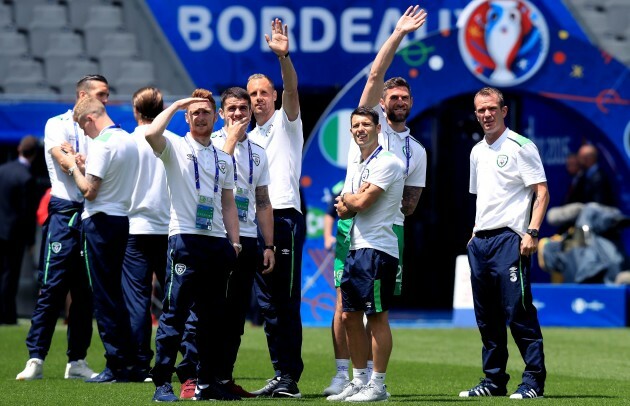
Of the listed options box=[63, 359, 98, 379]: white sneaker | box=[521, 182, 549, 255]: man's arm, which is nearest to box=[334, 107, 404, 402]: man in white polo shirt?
box=[521, 182, 549, 255]: man's arm

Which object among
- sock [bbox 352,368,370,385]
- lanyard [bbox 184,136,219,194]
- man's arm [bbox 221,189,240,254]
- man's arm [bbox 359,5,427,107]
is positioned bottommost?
sock [bbox 352,368,370,385]

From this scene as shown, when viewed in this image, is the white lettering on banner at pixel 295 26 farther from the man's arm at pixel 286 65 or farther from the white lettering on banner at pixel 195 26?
the man's arm at pixel 286 65

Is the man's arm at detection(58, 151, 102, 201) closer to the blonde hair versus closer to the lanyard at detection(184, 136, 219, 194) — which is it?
the blonde hair

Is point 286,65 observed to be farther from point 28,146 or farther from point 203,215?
point 28,146

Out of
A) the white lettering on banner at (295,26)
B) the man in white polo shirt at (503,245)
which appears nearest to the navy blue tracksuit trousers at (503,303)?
the man in white polo shirt at (503,245)

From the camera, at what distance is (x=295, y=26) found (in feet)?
54.4

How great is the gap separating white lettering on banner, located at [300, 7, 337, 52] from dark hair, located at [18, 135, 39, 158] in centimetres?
374

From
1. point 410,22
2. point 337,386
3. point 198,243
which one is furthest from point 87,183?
point 410,22

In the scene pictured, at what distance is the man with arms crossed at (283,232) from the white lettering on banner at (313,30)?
25.6 ft

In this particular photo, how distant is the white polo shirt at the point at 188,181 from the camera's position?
7.82m

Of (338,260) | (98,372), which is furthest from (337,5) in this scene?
(338,260)

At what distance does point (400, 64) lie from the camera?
15805 millimetres

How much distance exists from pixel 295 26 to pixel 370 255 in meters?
8.91

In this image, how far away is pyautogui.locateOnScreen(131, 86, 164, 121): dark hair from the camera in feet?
30.7
